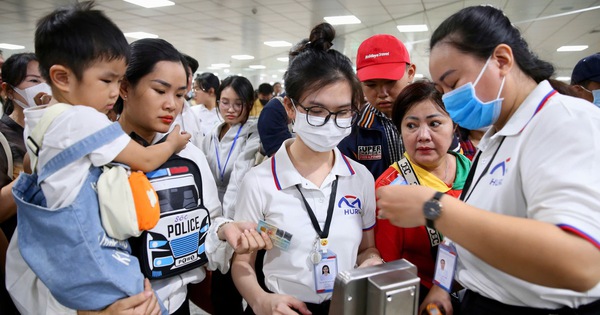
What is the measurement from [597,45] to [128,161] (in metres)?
11.7

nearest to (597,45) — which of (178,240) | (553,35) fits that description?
(553,35)

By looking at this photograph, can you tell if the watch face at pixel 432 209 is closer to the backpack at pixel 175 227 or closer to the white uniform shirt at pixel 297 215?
the white uniform shirt at pixel 297 215

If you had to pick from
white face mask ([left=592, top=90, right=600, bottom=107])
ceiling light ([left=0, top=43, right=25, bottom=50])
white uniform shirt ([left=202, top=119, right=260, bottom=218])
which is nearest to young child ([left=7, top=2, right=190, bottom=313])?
white uniform shirt ([left=202, top=119, right=260, bottom=218])

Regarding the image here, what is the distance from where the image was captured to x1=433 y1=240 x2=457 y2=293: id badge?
1.08 metres

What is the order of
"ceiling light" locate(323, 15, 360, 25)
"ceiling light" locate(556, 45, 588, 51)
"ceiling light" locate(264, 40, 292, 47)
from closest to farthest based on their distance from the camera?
"ceiling light" locate(323, 15, 360, 25) < "ceiling light" locate(556, 45, 588, 51) < "ceiling light" locate(264, 40, 292, 47)

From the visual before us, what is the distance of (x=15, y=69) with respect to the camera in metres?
1.98

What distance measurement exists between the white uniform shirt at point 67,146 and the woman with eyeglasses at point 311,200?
492 mm

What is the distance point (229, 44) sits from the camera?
1115cm

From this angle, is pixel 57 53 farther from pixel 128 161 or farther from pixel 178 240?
pixel 178 240

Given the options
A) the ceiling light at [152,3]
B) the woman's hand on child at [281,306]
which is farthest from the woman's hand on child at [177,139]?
the ceiling light at [152,3]

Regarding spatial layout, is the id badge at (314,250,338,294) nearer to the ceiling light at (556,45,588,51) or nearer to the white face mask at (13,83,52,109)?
the white face mask at (13,83,52,109)

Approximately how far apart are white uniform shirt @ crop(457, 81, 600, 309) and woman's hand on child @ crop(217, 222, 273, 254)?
593 millimetres

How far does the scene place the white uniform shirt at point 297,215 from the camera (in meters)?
1.21

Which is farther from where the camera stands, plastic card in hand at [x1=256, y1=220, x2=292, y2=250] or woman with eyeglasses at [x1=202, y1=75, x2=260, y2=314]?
woman with eyeglasses at [x1=202, y1=75, x2=260, y2=314]
